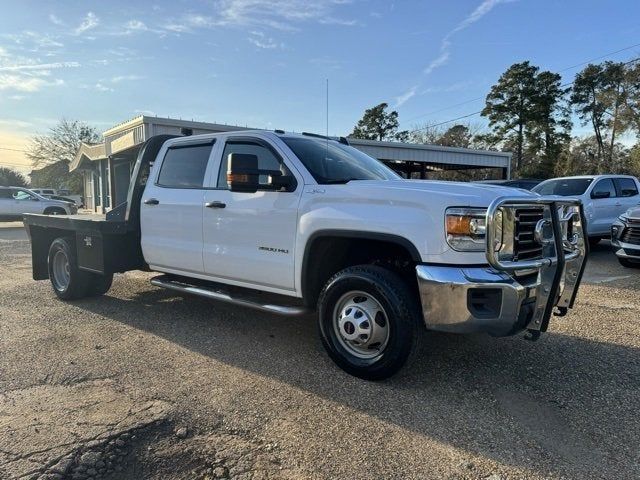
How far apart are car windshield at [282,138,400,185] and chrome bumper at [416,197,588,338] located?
135cm

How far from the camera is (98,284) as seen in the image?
6535 millimetres

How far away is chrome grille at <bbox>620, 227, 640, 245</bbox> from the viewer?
8.37 meters

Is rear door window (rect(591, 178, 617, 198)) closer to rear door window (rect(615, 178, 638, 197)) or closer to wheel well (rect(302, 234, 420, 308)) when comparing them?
rear door window (rect(615, 178, 638, 197))

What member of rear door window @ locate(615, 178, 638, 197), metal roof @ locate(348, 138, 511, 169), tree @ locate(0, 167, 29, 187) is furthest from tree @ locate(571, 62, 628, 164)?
tree @ locate(0, 167, 29, 187)

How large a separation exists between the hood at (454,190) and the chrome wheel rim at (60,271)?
4552 mm

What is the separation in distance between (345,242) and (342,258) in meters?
0.26

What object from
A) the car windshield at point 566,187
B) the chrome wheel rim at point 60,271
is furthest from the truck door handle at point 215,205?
the car windshield at point 566,187

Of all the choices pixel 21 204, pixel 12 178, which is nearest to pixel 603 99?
pixel 21 204

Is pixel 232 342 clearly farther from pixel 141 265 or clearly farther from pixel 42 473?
pixel 42 473

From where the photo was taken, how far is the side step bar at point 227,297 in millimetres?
4223

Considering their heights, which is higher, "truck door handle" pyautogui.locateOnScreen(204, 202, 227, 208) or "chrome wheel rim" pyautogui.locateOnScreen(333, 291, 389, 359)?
"truck door handle" pyautogui.locateOnScreen(204, 202, 227, 208)

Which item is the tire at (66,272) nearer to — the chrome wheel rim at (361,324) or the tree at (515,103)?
the chrome wheel rim at (361,324)

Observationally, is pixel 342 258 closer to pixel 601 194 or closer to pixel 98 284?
pixel 98 284

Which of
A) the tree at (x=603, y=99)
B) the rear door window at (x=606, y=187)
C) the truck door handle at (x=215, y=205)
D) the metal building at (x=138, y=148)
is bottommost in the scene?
the truck door handle at (x=215, y=205)
